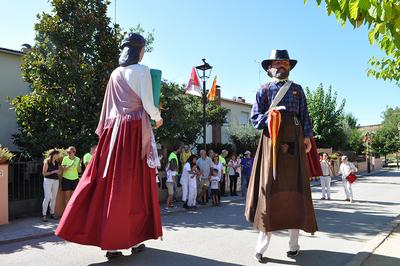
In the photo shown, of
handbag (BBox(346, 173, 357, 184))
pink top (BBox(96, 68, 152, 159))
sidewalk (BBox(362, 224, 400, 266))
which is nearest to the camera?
sidewalk (BBox(362, 224, 400, 266))

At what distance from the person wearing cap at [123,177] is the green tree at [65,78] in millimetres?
8322

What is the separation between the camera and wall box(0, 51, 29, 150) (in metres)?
17.5

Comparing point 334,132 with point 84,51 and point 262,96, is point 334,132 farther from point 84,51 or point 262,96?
point 262,96

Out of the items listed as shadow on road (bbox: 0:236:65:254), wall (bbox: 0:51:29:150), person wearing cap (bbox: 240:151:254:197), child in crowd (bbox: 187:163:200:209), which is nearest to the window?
person wearing cap (bbox: 240:151:254:197)

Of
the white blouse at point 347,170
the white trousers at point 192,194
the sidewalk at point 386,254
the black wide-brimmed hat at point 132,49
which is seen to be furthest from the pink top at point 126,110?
the white blouse at point 347,170

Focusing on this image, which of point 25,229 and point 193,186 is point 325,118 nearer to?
point 193,186

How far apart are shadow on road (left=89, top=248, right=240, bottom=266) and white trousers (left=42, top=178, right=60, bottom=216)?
5868 mm

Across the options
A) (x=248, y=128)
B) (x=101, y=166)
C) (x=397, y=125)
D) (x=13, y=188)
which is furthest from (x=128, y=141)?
(x=397, y=125)

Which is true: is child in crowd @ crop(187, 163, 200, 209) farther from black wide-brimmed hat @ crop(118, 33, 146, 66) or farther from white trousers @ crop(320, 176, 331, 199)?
black wide-brimmed hat @ crop(118, 33, 146, 66)

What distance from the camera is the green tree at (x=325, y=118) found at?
37.8 m

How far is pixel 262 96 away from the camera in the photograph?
535 cm

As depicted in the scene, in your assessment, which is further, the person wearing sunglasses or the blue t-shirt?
the blue t-shirt

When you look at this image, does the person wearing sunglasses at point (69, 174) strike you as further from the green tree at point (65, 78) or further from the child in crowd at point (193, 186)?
the child in crowd at point (193, 186)

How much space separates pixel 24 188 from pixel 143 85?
7.72m
